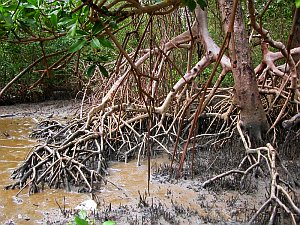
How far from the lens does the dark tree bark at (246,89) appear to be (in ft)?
18.0

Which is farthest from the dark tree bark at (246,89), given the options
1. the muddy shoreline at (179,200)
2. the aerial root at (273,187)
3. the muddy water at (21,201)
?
the muddy water at (21,201)

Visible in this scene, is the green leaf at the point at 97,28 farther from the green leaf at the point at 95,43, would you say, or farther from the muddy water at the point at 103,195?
the muddy water at the point at 103,195

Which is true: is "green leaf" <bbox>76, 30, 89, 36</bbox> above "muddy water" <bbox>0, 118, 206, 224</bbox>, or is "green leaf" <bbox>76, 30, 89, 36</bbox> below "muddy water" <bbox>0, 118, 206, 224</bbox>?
above

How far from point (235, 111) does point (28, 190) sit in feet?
9.14

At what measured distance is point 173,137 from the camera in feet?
21.0

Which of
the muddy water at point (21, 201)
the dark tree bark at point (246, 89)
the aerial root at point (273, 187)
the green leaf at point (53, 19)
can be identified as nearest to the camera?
the green leaf at point (53, 19)

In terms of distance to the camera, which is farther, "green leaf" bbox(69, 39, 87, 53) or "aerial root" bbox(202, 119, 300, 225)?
"aerial root" bbox(202, 119, 300, 225)

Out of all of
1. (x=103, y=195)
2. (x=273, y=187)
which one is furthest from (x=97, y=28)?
(x=103, y=195)

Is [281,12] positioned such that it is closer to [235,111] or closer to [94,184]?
[235,111]

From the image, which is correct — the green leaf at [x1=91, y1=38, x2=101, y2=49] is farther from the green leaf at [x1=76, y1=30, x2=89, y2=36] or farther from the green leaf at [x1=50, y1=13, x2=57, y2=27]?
the green leaf at [x1=50, y1=13, x2=57, y2=27]

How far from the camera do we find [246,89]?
18.2ft

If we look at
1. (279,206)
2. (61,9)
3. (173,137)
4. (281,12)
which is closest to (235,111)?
(173,137)

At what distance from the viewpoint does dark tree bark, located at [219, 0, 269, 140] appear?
216 inches

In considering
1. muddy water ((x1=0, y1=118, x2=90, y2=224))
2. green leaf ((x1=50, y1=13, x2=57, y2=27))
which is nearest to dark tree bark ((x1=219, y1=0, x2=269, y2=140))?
muddy water ((x1=0, y1=118, x2=90, y2=224))
